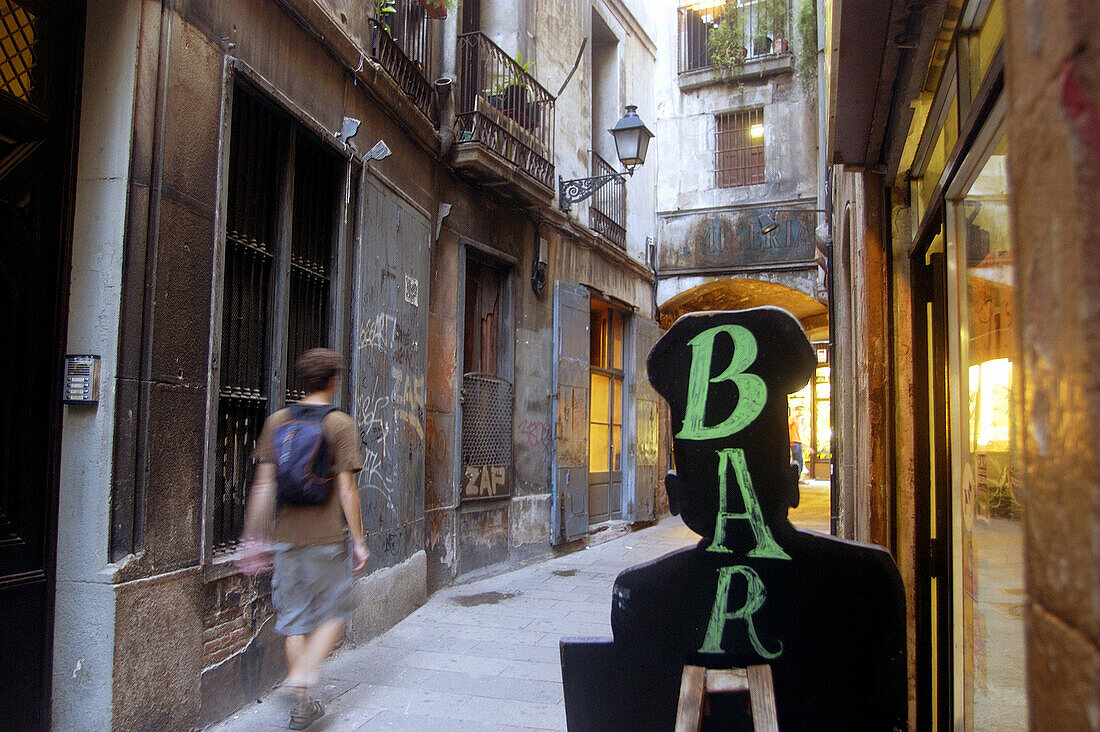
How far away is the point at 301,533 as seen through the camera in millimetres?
3676

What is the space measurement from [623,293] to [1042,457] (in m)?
11.7

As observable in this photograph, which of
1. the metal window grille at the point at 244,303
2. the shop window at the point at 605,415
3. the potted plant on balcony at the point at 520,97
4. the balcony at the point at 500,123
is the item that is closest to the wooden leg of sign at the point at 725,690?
the metal window grille at the point at 244,303

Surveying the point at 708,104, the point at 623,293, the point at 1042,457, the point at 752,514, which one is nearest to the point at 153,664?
the point at 752,514

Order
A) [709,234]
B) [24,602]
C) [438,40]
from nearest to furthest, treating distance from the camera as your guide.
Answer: [24,602] → [438,40] → [709,234]

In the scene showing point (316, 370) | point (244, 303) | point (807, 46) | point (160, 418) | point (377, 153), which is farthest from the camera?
point (807, 46)

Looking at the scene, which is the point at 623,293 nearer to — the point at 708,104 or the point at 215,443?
the point at 708,104

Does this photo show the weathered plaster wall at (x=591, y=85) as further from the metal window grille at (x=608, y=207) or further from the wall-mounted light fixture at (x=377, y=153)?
the wall-mounted light fixture at (x=377, y=153)

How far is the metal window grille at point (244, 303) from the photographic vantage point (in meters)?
4.33

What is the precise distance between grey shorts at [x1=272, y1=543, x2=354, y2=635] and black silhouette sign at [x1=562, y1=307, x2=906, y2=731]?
2.00m

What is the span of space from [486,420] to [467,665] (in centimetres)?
354

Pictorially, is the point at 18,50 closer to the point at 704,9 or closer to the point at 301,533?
the point at 301,533

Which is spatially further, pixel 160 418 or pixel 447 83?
pixel 447 83

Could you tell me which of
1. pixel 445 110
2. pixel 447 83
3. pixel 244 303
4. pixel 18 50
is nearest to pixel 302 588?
pixel 244 303

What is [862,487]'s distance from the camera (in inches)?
177
